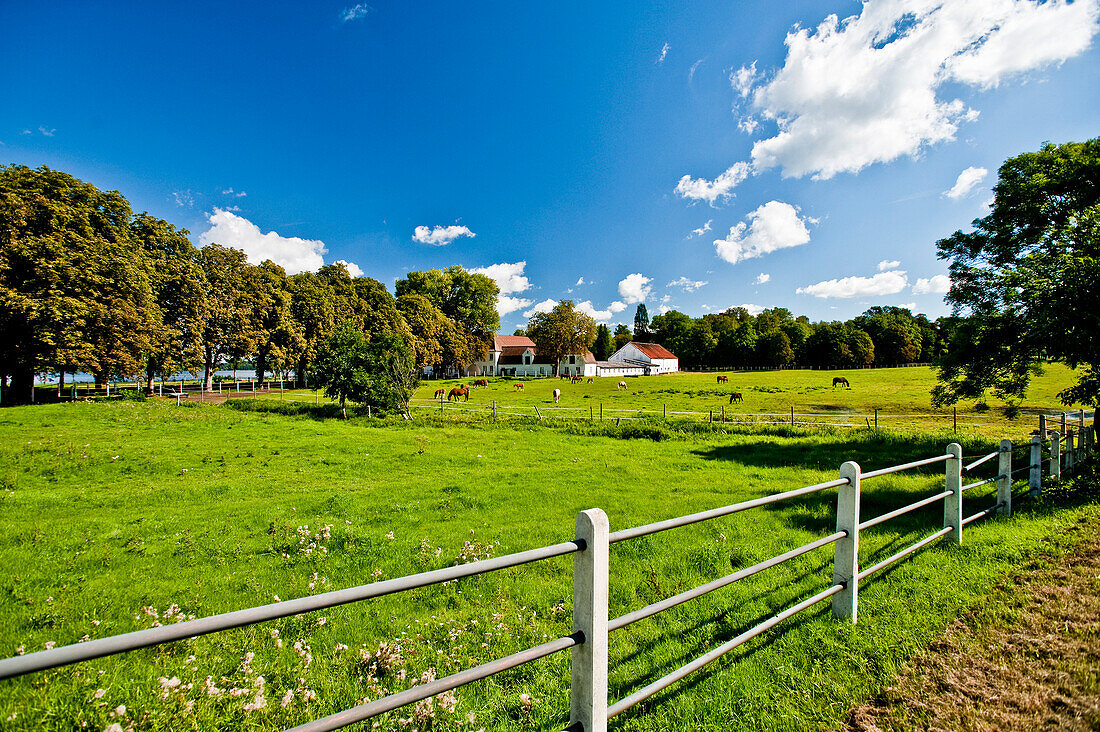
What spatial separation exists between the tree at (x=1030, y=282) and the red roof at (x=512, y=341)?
284 ft

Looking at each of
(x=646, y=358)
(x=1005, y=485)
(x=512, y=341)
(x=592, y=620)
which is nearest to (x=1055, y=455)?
(x=1005, y=485)

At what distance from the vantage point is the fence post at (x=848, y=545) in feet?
12.8

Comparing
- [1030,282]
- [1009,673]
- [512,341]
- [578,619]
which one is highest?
[512,341]

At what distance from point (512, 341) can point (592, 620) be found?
103 meters

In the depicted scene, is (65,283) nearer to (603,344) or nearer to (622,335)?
(603,344)

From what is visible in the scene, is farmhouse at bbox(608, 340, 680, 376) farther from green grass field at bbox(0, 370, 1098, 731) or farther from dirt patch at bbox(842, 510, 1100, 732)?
dirt patch at bbox(842, 510, 1100, 732)

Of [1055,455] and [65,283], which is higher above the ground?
[65,283]

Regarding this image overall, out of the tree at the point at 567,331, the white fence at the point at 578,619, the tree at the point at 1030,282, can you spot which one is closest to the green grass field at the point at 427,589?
the white fence at the point at 578,619

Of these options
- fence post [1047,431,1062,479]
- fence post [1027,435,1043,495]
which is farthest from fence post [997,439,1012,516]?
fence post [1047,431,1062,479]

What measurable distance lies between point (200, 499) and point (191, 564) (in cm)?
474

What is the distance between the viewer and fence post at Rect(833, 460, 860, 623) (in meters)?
3.91

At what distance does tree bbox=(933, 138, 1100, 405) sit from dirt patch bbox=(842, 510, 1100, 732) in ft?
21.6

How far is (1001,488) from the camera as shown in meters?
6.70

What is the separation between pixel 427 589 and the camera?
5734 mm
